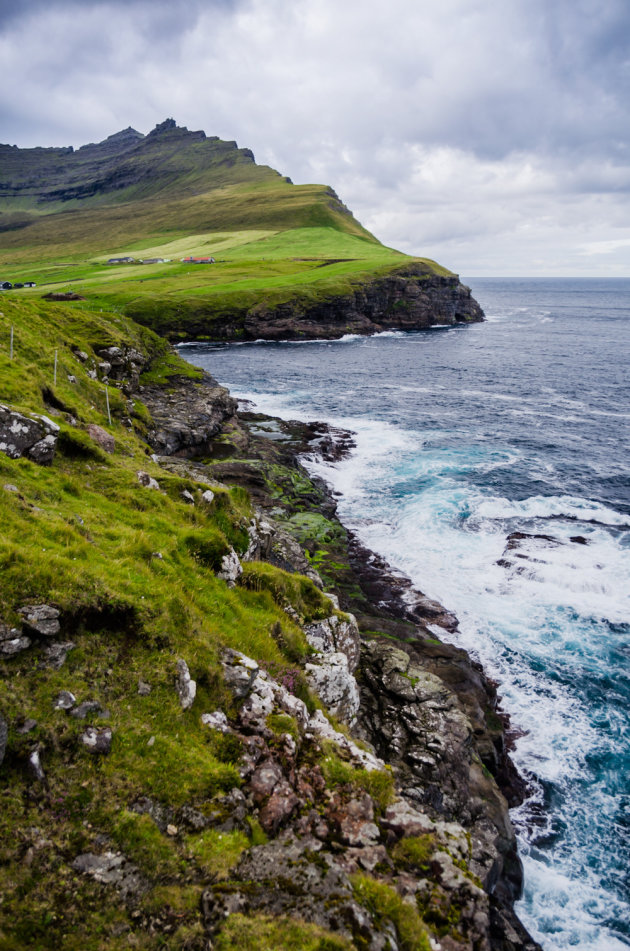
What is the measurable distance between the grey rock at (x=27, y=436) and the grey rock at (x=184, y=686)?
9361 mm

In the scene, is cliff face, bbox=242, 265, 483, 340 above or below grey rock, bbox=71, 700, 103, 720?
above

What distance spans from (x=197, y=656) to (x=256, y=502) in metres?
24.9

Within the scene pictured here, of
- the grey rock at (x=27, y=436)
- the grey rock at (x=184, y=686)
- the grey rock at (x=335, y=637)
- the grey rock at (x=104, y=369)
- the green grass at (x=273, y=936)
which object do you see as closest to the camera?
the green grass at (x=273, y=936)

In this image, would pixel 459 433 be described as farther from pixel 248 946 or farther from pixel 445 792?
pixel 248 946

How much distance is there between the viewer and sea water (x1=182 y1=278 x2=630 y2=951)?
60.1 feet

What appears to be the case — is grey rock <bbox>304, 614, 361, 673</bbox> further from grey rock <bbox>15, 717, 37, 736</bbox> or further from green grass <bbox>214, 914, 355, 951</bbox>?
grey rock <bbox>15, 717, 37, 736</bbox>

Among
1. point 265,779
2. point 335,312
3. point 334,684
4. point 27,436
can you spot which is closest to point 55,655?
point 265,779

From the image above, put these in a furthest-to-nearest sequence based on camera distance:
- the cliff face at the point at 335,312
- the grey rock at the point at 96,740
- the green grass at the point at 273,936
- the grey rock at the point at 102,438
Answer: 1. the cliff face at the point at 335,312
2. the grey rock at the point at 102,438
3. the grey rock at the point at 96,740
4. the green grass at the point at 273,936

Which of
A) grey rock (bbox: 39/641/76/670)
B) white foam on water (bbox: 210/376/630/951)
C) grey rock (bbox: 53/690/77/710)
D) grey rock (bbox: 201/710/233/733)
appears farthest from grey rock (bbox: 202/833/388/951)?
white foam on water (bbox: 210/376/630/951)

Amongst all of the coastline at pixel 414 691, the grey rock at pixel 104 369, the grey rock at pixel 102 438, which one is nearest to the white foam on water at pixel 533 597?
the coastline at pixel 414 691

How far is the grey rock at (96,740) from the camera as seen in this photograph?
891 centimetres

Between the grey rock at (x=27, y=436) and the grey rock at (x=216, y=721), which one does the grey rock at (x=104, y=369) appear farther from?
the grey rock at (x=216, y=721)

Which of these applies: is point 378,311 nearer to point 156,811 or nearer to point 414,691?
point 414,691

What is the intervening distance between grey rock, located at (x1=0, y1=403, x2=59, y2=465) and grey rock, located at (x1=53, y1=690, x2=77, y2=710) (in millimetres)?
9105
